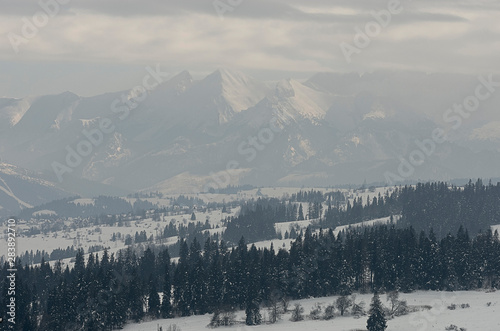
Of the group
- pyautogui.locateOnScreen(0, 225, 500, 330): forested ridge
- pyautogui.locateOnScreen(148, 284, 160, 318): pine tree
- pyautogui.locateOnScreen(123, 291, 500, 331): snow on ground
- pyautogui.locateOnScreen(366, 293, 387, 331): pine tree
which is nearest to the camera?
pyautogui.locateOnScreen(366, 293, 387, 331): pine tree

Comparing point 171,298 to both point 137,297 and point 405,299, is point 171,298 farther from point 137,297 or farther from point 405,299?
point 405,299

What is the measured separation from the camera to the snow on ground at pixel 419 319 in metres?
152

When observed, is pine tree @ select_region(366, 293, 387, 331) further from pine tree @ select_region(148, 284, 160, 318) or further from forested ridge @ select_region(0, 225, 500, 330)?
pine tree @ select_region(148, 284, 160, 318)

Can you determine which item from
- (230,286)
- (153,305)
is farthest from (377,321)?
(153,305)

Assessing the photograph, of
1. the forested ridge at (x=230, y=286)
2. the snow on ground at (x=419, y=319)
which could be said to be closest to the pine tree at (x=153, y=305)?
the forested ridge at (x=230, y=286)

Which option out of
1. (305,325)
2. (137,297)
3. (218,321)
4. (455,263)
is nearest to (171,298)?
(137,297)

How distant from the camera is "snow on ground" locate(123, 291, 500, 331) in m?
152

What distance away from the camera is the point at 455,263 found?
195875 millimetres

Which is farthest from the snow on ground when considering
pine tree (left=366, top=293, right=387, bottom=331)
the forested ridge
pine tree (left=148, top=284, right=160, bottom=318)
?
pine tree (left=148, top=284, right=160, bottom=318)

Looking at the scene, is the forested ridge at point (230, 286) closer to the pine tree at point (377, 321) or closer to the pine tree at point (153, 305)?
the pine tree at point (153, 305)

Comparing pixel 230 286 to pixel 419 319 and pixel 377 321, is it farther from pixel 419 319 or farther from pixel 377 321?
pixel 377 321

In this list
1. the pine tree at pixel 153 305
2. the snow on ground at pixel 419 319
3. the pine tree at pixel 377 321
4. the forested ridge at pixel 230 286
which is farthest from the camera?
Answer: the pine tree at pixel 153 305

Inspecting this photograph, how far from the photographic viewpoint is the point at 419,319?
157750mm

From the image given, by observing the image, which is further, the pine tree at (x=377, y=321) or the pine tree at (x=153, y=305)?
the pine tree at (x=153, y=305)
